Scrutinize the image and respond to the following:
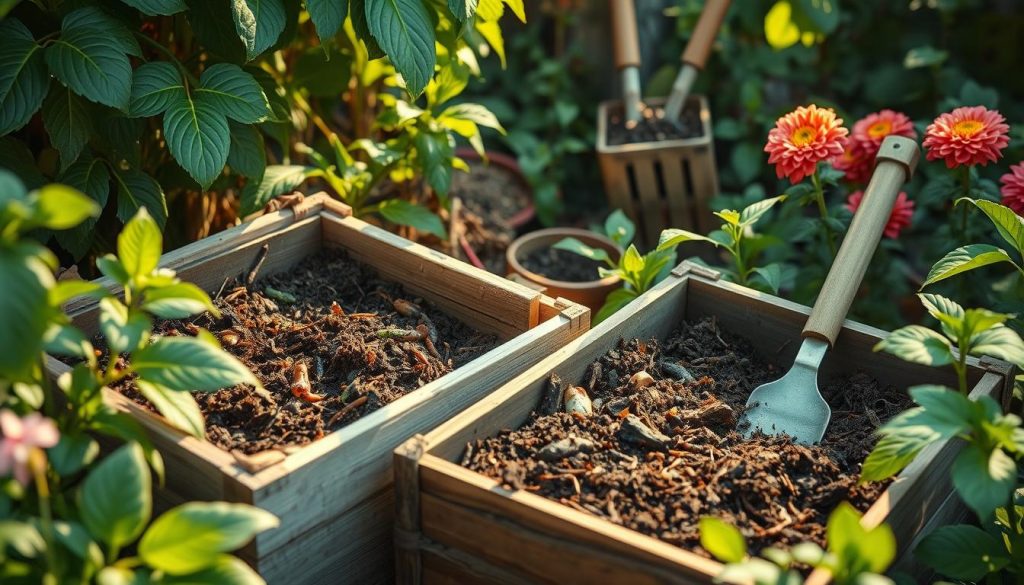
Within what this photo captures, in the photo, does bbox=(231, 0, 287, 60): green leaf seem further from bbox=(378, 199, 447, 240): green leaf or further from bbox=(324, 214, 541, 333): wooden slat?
bbox=(378, 199, 447, 240): green leaf

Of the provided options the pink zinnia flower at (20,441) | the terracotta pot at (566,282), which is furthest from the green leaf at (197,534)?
the terracotta pot at (566,282)

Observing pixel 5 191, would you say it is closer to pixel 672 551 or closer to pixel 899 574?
pixel 672 551

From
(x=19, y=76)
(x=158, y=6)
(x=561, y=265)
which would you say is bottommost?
(x=561, y=265)

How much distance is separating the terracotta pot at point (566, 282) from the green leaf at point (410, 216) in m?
0.28

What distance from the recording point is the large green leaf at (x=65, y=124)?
1.96 metres

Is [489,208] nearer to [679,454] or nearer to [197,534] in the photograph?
[679,454]

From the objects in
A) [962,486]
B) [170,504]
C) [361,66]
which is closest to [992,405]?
[962,486]

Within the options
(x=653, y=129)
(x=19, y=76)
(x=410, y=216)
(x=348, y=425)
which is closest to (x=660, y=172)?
(x=653, y=129)

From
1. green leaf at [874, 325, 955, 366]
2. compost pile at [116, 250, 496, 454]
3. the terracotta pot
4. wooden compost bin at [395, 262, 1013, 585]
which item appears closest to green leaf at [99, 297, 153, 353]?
compost pile at [116, 250, 496, 454]

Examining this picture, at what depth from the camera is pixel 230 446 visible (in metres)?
1.67

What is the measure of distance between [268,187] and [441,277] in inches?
19.2

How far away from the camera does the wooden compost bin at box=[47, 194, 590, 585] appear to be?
5.07 feet

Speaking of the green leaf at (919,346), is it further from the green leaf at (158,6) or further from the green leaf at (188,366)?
the green leaf at (158,6)

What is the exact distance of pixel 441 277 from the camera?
6.96 ft
